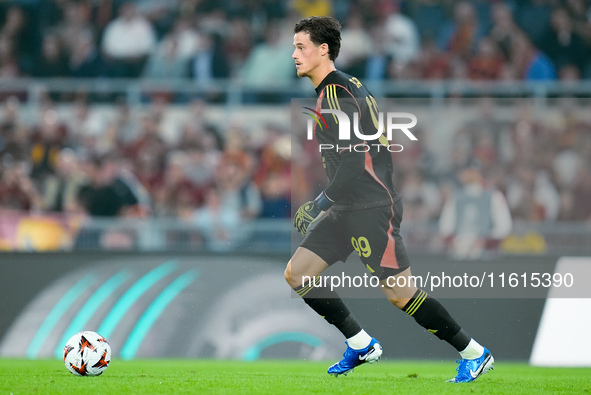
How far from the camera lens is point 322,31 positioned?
6.23 m

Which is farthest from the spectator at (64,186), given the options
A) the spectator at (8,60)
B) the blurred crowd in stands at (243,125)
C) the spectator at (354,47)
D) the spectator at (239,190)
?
the spectator at (354,47)

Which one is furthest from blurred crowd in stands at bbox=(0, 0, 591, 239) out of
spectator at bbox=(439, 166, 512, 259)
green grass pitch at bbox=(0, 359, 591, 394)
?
green grass pitch at bbox=(0, 359, 591, 394)

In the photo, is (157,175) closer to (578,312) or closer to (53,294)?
(53,294)

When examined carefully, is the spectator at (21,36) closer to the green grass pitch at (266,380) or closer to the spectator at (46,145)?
the spectator at (46,145)

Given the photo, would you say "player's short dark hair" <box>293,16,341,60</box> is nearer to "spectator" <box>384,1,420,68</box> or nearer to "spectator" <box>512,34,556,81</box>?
"spectator" <box>384,1,420,68</box>

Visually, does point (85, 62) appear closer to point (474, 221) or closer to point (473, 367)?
point (474, 221)

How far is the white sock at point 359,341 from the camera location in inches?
250

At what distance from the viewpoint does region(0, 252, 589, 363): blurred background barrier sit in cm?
879

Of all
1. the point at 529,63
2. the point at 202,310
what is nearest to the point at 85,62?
the point at 202,310

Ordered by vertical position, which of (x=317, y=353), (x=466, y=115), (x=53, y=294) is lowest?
(x=317, y=353)

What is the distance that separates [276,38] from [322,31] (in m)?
7.14

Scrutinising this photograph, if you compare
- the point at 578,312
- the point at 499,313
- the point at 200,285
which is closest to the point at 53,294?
the point at 200,285

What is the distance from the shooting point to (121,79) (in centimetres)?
1338

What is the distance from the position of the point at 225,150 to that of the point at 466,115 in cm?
312
